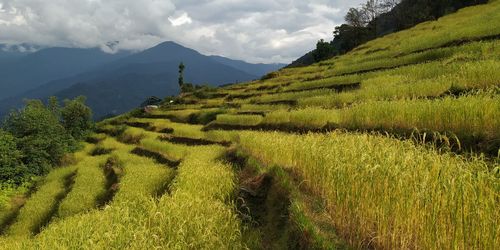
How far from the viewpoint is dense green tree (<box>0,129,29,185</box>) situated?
29.0m

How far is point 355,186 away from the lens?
22.2ft

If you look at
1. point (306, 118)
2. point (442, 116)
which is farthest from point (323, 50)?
point (442, 116)

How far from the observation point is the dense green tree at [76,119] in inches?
1884

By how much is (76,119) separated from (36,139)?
13861 mm

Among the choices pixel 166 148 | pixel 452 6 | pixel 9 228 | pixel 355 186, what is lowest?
pixel 9 228

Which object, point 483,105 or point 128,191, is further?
point 128,191

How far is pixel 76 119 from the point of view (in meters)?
48.7

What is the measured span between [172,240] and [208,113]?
2706 centimetres

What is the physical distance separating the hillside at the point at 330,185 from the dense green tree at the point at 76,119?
79.2ft

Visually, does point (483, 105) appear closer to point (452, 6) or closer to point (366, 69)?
point (366, 69)

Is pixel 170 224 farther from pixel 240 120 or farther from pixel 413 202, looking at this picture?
pixel 240 120

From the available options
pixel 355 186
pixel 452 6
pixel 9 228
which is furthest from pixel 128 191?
pixel 452 6

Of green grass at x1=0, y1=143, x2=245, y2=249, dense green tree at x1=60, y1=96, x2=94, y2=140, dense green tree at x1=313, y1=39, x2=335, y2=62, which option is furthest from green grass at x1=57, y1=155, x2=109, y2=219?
dense green tree at x1=313, y1=39, x2=335, y2=62

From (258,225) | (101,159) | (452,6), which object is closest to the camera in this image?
(258,225)
